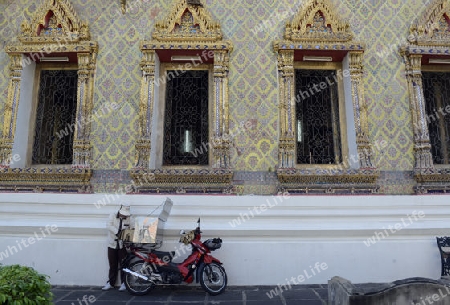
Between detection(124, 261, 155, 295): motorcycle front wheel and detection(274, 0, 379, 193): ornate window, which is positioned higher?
detection(274, 0, 379, 193): ornate window

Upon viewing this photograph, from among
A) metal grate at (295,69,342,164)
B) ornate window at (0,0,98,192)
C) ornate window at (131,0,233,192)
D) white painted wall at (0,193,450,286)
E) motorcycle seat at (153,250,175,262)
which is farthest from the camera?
metal grate at (295,69,342,164)

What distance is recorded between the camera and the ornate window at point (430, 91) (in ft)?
21.7

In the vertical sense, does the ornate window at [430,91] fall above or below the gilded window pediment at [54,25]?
below

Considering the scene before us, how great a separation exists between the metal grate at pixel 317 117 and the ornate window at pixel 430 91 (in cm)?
134

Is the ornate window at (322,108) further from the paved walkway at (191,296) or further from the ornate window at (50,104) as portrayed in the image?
the ornate window at (50,104)

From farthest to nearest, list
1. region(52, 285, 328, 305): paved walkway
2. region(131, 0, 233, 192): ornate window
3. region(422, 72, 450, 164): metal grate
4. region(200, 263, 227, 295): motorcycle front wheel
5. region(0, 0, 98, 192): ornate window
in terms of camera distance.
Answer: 1. region(422, 72, 450, 164): metal grate
2. region(0, 0, 98, 192): ornate window
3. region(131, 0, 233, 192): ornate window
4. region(200, 263, 227, 295): motorcycle front wheel
5. region(52, 285, 328, 305): paved walkway

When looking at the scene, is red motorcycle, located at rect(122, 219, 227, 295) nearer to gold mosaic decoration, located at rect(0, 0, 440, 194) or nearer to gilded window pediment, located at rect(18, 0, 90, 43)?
gold mosaic decoration, located at rect(0, 0, 440, 194)

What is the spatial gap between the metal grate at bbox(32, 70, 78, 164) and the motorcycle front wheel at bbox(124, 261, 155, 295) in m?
2.61

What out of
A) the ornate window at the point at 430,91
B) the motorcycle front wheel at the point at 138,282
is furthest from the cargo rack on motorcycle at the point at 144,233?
the ornate window at the point at 430,91

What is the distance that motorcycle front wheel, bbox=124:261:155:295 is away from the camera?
534 centimetres

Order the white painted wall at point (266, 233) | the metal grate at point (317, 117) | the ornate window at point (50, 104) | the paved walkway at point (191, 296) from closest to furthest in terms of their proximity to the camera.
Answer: the paved walkway at point (191, 296) < the white painted wall at point (266, 233) < the ornate window at point (50, 104) < the metal grate at point (317, 117)

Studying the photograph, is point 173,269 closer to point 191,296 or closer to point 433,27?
point 191,296

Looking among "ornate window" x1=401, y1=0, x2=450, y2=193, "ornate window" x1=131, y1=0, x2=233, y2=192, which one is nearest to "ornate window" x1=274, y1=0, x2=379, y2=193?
"ornate window" x1=401, y1=0, x2=450, y2=193

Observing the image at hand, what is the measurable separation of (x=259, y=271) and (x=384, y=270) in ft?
6.50
